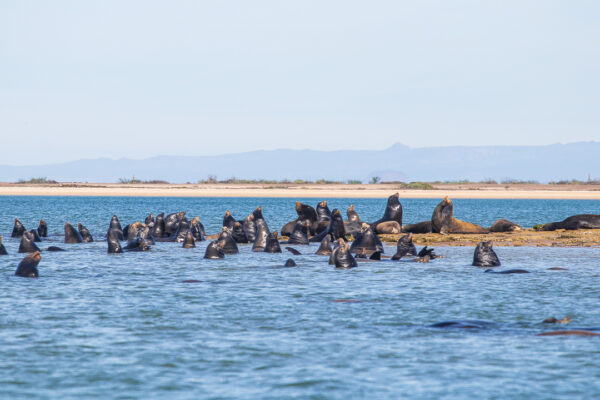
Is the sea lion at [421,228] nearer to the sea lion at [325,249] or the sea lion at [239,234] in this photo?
the sea lion at [239,234]

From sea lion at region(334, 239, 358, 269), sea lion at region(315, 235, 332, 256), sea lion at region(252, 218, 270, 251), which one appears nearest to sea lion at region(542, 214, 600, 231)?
sea lion at region(315, 235, 332, 256)

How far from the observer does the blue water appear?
9.32 meters

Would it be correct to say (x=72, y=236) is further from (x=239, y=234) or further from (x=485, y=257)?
(x=485, y=257)

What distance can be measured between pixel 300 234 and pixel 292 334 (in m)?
17.3

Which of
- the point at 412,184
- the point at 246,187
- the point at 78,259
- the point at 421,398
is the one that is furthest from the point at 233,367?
the point at 412,184

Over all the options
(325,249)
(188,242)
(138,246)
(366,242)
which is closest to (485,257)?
(366,242)

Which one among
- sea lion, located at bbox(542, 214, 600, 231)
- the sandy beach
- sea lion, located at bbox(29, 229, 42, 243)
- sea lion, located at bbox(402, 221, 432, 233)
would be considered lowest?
sea lion, located at bbox(29, 229, 42, 243)

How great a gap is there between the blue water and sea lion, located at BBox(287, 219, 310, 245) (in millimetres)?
8351

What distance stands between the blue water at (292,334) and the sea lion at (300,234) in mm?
8351

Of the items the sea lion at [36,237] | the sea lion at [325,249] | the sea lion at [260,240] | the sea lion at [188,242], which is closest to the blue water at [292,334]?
the sea lion at [325,249]

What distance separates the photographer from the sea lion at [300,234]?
29.1 metres

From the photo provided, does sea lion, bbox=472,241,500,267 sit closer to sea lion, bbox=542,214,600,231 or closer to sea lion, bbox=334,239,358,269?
sea lion, bbox=334,239,358,269

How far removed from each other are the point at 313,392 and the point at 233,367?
1430 millimetres

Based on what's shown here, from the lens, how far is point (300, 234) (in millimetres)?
29266
